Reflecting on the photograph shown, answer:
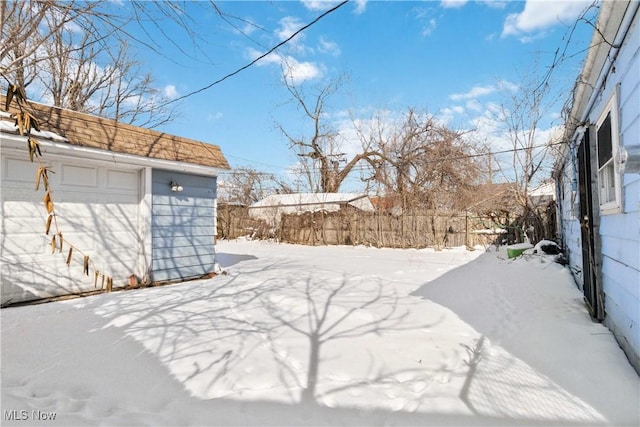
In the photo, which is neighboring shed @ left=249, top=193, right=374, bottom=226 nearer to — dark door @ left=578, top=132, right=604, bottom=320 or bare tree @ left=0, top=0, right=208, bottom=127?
bare tree @ left=0, top=0, right=208, bottom=127

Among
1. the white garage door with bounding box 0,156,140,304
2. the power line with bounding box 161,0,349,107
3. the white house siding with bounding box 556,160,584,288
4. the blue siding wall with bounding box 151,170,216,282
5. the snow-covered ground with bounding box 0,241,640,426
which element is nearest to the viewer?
the snow-covered ground with bounding box 0,241,640,426

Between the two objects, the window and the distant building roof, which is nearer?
the window

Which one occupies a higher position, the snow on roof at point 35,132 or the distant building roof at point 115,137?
the distant building roof at point 115,137

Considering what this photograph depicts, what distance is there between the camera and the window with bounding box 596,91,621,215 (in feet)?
9.45

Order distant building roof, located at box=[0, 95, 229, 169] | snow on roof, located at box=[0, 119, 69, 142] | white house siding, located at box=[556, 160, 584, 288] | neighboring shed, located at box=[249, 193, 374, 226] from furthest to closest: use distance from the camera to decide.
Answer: neighboring shed, located at box=[249, 193, 374, 226] < white house siding, located at box=[556, 160, 584, 288] < distant building roof, located at box=[0, 95, 229, 169] < snow on roof, located at box=[0, 119, 69, 142]

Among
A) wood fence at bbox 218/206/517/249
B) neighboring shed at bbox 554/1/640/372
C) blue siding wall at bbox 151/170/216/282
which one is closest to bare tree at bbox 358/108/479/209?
wood fence at bbox 218/206/517/249

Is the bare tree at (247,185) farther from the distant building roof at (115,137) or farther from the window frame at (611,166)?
the window frame at (611,166)

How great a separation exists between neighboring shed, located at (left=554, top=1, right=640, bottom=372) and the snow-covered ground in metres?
→ 0.37

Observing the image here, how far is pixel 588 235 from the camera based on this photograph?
3.98 metres

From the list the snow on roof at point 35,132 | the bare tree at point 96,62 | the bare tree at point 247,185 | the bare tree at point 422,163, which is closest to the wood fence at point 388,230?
the bare tree at point 422,163

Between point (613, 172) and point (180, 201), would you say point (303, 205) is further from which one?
point (613, 172)

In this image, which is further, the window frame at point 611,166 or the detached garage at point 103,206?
the detached garage at point 103,206

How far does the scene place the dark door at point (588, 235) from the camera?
12.2 feet

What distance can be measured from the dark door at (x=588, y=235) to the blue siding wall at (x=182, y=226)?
237 inches
